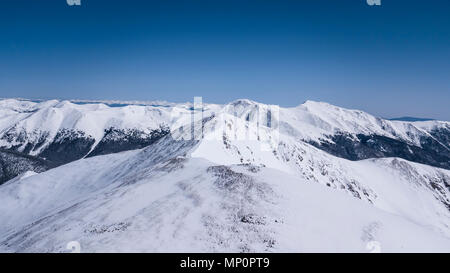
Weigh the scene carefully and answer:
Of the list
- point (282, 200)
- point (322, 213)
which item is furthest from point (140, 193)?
point (322, 213)

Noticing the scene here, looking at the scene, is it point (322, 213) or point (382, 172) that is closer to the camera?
point (322, 213)

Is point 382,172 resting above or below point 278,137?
below

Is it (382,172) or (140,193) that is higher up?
(140,193)

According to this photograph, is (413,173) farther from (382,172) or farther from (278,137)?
(278,137)
